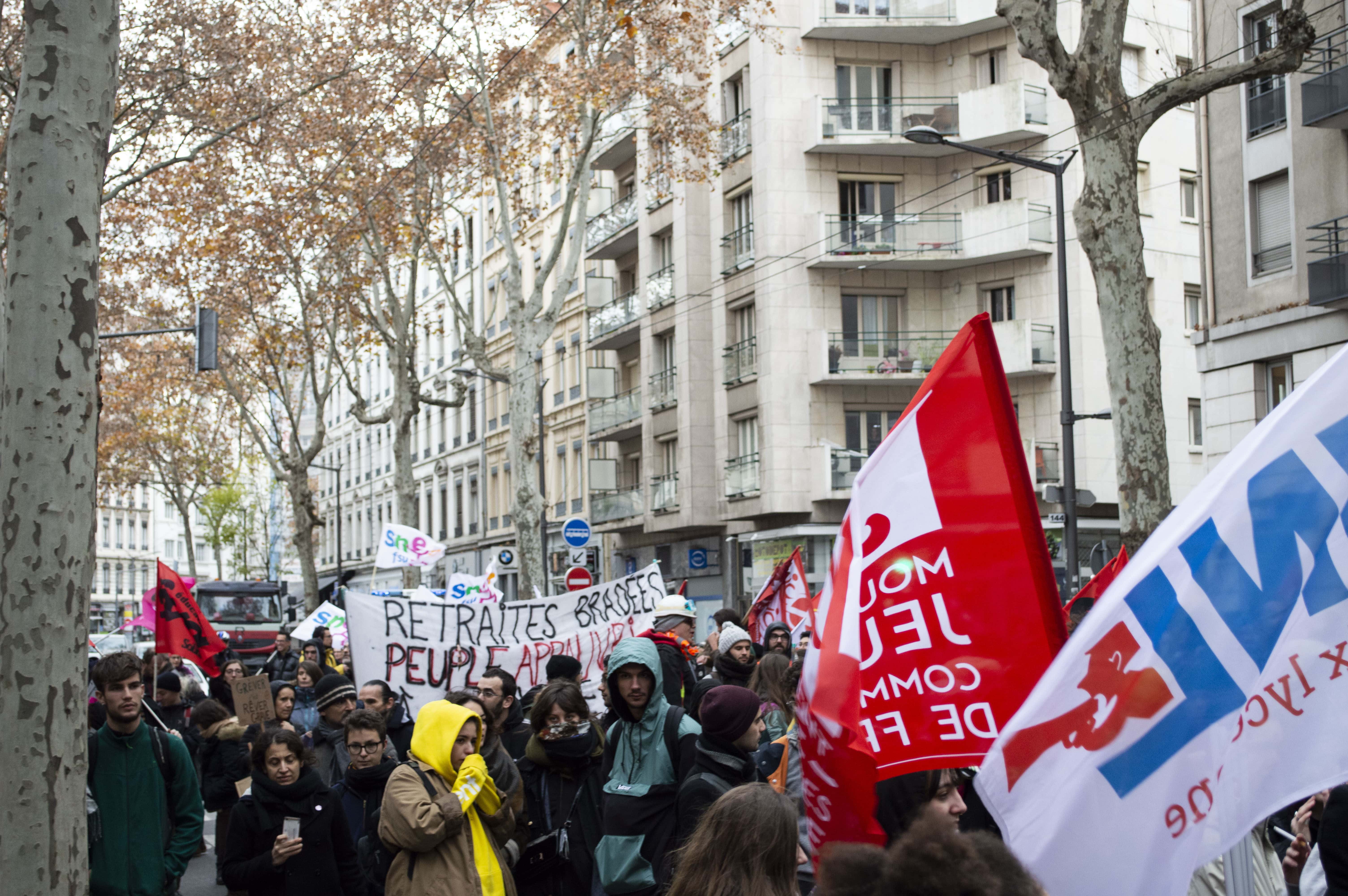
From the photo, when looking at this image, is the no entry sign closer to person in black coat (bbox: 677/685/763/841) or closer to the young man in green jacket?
the young man in green jacket

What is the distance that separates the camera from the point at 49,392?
5.05 meters

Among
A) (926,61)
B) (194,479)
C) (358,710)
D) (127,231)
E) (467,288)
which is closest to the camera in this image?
(358,710)

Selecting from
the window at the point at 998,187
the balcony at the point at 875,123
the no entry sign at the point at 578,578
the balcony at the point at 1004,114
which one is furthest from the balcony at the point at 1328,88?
the balcony at the point at 875,123

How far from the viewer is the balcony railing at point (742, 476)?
108ft

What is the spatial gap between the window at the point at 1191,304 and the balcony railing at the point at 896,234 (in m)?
5.34

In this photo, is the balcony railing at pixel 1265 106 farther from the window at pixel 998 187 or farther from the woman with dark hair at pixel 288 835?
the woman with dark hair at pixel 288 835

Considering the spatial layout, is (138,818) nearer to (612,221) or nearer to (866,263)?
(866,263)

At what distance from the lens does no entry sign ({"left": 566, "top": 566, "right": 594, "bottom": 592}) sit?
21.9m

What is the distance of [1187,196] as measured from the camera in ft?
109

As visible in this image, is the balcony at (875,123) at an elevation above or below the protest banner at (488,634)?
above

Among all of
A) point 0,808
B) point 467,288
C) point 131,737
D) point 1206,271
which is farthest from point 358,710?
point 467,288

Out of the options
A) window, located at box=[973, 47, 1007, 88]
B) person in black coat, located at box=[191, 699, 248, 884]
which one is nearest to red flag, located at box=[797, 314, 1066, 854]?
person in black coat, located at box=[191, 699, 248, 884]

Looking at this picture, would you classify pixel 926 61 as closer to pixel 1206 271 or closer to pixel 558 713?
pixel 1206 271

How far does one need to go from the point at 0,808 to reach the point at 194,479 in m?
60.3
